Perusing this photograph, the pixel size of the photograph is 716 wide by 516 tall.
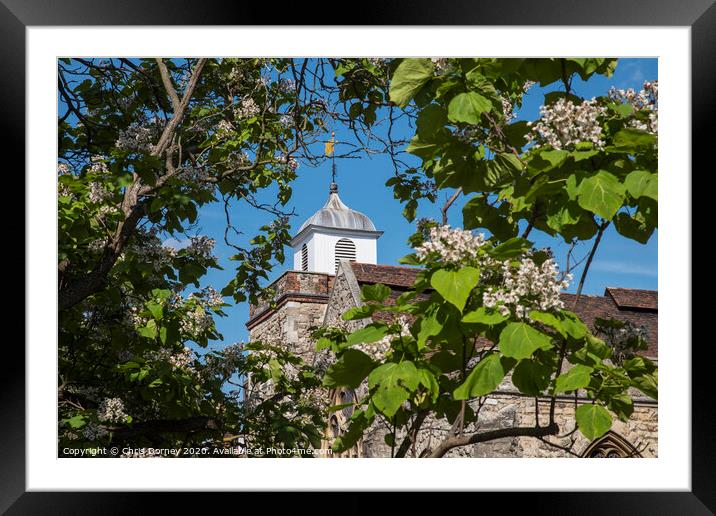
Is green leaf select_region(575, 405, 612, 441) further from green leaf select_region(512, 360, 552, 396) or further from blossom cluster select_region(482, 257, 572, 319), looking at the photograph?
blossom cluster select_region(482, 257, 572, 319)

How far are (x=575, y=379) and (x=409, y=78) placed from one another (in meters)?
1.37

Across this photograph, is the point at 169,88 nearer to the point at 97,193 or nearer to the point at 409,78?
the point at 97,193

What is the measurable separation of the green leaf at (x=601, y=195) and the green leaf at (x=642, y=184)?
0.11ft

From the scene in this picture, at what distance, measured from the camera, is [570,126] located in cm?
295

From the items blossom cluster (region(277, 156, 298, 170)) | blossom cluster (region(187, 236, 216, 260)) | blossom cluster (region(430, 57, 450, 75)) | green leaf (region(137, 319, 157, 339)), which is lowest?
green leaf (region(137, 319, 157, 339))

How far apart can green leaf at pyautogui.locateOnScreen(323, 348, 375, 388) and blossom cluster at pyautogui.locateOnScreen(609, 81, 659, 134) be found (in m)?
1.43

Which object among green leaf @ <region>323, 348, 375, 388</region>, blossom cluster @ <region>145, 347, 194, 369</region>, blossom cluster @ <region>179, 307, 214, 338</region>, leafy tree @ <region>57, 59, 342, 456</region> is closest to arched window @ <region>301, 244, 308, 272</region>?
leafy tree @ <region>57, 59, 342, 456</region>

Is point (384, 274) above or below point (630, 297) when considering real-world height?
above

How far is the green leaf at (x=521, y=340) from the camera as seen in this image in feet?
8.78

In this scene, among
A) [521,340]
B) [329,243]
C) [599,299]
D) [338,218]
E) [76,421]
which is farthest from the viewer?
[329,243]

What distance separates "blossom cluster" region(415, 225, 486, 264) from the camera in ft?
9.32

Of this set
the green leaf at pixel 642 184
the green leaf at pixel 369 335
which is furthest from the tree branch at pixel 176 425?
the green leaf at pixel 642 184

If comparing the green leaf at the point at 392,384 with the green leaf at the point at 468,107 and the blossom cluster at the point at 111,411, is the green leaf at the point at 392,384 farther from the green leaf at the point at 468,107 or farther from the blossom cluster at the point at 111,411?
the blossom cluster at the point at 111,411

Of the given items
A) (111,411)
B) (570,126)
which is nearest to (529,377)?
(570,126)
